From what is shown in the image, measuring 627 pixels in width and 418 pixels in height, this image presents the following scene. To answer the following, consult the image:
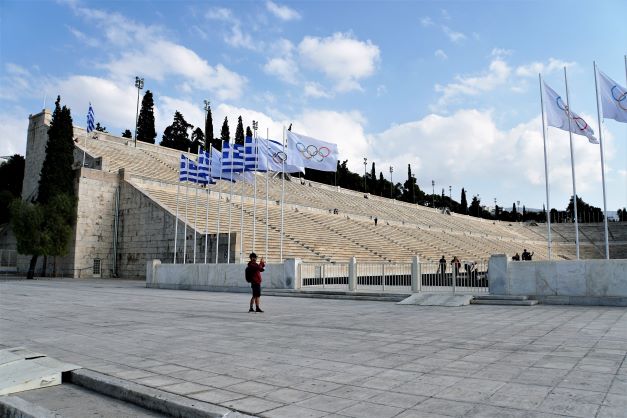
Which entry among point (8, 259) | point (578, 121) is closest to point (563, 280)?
point (578, 121)

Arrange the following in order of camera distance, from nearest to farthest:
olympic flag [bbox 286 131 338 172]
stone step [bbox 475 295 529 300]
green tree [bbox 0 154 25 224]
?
stone step [bbox 475 295 529 300], olympic flag [bbox 286 131 338 172], green tree [bbox 0 154 25 224]

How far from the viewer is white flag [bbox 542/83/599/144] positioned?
17.3m

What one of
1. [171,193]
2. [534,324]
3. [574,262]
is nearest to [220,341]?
[534,324]

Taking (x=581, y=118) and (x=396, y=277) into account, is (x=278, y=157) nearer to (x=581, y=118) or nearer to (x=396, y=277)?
(x=396, y=277)

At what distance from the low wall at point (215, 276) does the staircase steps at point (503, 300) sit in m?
7.46

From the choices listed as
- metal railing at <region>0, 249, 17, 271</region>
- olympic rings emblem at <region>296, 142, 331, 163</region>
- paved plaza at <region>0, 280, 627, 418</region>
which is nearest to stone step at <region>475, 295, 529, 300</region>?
paved plaza at <region>0, 280, 627, 418</region>

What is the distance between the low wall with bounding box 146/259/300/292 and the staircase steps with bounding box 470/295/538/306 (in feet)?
24.5

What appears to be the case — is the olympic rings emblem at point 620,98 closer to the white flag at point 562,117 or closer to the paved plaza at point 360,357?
the white flag at point 562,117

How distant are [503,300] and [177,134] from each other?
6809 cm

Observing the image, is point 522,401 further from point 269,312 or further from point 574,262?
point 574,262

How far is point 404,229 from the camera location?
4859 cm

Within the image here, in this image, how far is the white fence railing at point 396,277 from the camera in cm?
1672

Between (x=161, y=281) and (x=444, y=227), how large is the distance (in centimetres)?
4272

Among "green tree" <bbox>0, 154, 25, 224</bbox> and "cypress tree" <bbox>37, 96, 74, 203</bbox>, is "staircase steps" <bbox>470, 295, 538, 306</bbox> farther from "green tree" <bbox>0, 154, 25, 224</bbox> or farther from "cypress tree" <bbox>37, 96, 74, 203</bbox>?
"green tree" <bbox>0, 154, 25, 224</bbox>
